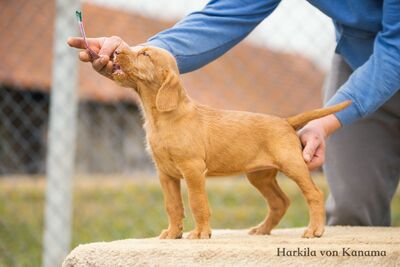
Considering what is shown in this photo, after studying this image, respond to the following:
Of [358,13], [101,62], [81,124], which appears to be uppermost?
[358,13]

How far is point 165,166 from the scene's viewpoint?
2.17 m

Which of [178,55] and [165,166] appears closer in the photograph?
[165,166]

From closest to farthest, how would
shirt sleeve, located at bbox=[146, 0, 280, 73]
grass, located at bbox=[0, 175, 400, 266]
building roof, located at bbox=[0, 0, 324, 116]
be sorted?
shirt sleeve, located at bbox=[146, 0, 280, 73]
grass, located at bbox=[0, 175, 400, 266]
building roof, located at bbox=[0, 0, 324, 116]

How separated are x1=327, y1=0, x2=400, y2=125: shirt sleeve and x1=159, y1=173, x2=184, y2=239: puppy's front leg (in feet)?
2.04

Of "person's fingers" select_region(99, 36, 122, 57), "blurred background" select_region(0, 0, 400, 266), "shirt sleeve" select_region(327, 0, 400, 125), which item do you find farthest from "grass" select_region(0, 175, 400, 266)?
"shirt sleeve" select_region(327, 0, 400, 125)

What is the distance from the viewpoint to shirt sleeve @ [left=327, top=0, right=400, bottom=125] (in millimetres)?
2406

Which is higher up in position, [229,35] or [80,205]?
[229,35]

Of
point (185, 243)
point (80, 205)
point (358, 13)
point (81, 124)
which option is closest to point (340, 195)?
point (358, 13)

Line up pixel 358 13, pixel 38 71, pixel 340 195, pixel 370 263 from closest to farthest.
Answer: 1. pixel 370 263
2. pixel 358 13
3. pixel 340 195
4. pixel 38 71

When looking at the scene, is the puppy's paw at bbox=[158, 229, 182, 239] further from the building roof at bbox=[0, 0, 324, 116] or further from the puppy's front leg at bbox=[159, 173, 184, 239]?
the building roof at bbox=[0, 0, 324, 116]

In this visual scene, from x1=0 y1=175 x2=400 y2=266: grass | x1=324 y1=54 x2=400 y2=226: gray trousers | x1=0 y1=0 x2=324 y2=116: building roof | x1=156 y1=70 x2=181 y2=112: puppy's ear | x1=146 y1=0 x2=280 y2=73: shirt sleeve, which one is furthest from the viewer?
x1=0 y1=0 x2=324 y2=116: building roof

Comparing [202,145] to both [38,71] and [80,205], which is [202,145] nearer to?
[80,205]

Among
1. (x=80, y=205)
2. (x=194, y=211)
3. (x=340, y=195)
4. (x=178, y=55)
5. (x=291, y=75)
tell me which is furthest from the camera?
(x=291, y=75)

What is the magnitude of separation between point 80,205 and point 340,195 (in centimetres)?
384
